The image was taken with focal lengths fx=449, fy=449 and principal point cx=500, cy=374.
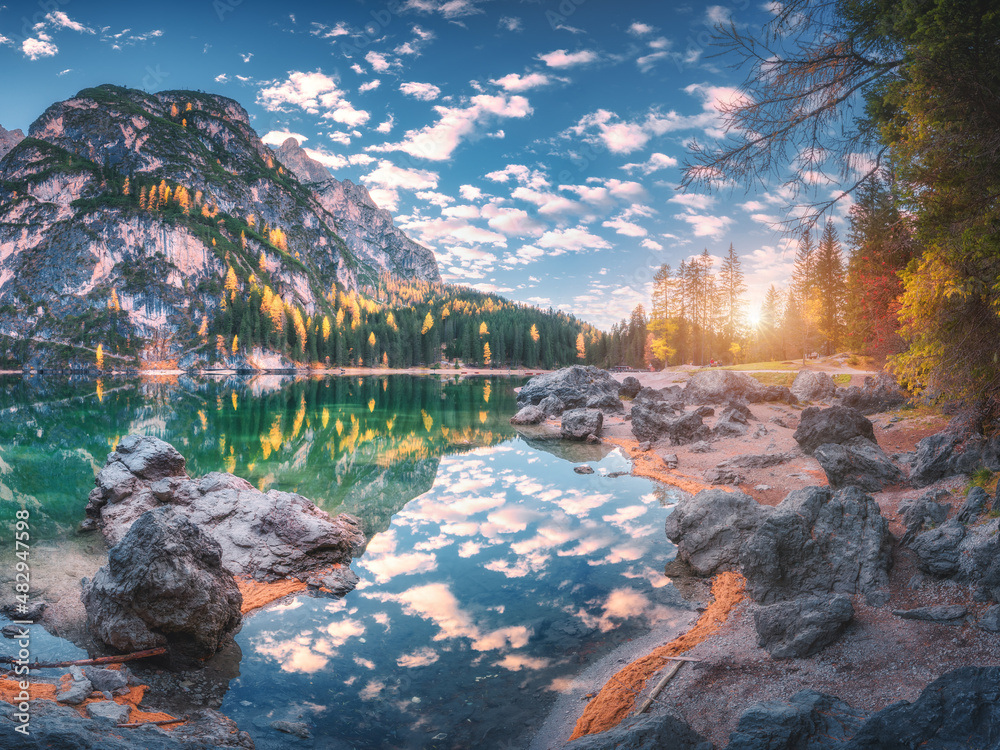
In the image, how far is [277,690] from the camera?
7.07 m

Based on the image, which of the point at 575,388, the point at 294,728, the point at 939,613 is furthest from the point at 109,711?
the point at 575,388

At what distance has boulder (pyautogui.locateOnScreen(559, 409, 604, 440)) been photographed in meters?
29.7

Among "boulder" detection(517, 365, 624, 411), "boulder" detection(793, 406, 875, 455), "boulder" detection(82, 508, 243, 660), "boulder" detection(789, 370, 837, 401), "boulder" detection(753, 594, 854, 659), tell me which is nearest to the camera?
"boulder" detection(753, 594, 854, 659)

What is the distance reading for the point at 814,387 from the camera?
31641 millimetres

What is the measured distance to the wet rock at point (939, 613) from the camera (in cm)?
611

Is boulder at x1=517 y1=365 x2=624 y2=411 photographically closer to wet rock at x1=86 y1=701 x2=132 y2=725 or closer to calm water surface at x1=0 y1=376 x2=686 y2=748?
calm water surface at x1=0 y1=376 x2=686 y2=748

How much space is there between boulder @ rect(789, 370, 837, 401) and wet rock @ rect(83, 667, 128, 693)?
119 feet

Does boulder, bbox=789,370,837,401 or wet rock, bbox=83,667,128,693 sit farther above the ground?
boulder, bbox=789,370,837,401

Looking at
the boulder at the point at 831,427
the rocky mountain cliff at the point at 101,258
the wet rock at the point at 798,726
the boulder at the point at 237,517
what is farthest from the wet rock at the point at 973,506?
the rocky mountain cliff at the point at 101,258

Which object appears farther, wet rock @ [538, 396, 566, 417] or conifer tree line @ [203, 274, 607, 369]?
conifer tree line @ [203, 274, 607, 369]

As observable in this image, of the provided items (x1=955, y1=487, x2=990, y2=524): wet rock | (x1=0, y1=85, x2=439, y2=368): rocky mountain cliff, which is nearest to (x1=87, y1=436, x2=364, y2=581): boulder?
(x1=955, y1=487, x2=990, y2=524): wet rock

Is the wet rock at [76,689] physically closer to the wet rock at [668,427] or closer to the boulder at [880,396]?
the wet rock at [668,427]

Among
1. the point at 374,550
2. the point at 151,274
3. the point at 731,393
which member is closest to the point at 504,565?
the point at 374,550

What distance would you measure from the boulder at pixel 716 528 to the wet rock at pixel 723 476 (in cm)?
505
